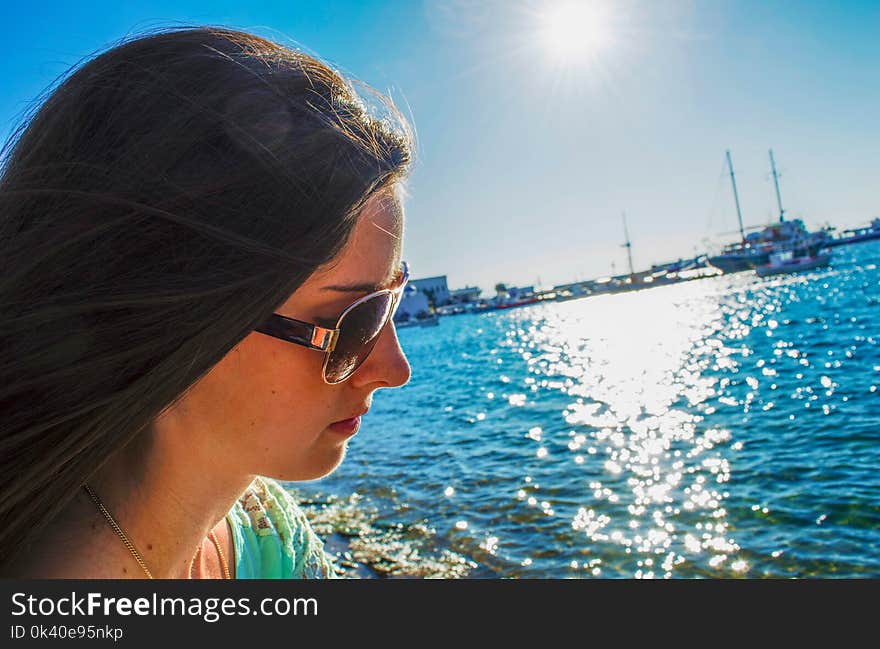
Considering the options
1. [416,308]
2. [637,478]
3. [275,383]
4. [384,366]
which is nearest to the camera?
[275,383]

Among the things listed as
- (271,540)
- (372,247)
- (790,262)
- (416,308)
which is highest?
(416,308)

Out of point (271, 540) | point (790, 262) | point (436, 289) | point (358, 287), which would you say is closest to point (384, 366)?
point (358, 287)

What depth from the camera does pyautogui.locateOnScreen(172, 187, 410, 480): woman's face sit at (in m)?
1.29

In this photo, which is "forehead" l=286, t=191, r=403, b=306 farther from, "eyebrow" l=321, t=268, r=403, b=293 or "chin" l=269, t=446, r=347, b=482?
"chin" l=269, t=446, r=347, b=482

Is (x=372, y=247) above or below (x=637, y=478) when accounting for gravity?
above

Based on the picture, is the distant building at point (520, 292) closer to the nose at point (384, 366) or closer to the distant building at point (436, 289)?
the distant building at point (436, 289)

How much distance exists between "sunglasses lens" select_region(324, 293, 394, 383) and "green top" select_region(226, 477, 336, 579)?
77cm

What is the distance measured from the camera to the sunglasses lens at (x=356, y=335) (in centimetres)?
142

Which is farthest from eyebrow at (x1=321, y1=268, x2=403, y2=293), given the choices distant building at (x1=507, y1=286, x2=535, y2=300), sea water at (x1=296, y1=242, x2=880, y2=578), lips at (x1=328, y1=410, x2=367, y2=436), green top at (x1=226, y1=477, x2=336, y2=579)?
distant building at (x1=507, y1=286, x2=535, y2=300)

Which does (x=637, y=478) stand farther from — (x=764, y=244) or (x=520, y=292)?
(x=520, y=292)

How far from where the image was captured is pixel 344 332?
4.66 ft

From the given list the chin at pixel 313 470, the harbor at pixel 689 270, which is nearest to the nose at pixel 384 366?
the chin at pixel 313 470

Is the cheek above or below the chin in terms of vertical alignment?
above

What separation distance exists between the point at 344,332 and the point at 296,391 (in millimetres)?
199
